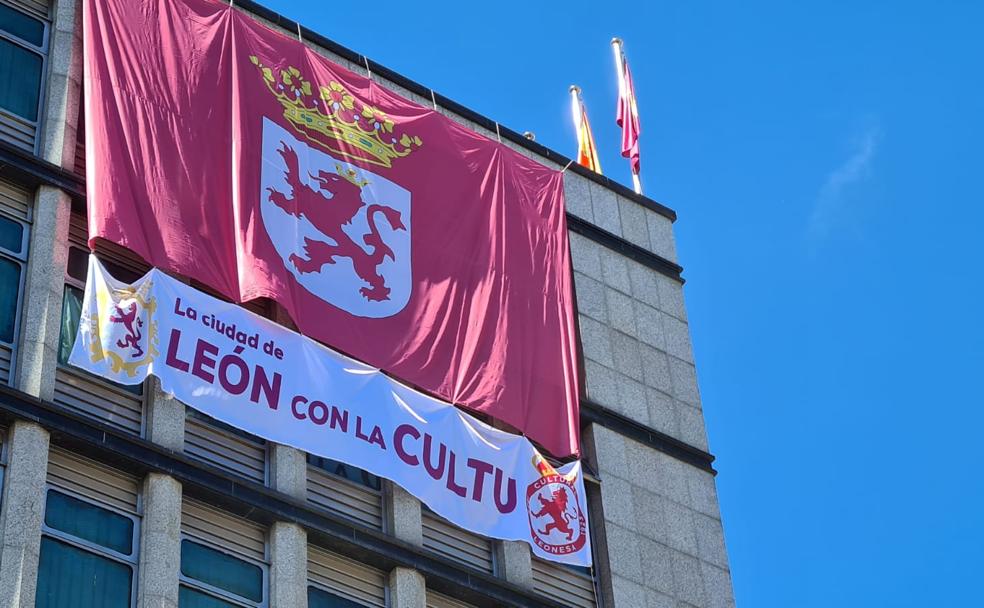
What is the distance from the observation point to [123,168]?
29906 millimetres

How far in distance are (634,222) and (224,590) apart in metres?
13.8

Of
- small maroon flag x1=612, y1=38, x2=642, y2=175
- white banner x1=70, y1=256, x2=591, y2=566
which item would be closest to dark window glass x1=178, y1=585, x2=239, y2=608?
white banner x1=70, y1=256, x2=591, y2=566

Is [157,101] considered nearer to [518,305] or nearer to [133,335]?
[133,335]

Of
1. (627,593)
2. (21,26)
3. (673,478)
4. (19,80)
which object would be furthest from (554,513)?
(21,26)

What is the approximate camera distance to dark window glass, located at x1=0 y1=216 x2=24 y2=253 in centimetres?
2889

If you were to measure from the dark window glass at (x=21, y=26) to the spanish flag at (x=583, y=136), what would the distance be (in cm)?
1251

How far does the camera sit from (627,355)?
3616 cm

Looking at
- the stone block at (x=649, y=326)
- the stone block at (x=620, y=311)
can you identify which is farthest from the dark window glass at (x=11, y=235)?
the stone block at (x=649, y=326)

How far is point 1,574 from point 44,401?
114 inches

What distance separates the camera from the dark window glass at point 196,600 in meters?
27.2

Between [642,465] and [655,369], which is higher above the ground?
[655,369]

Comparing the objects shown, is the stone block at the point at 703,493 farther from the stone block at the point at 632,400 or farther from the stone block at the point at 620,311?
the stone block at the point at 620,311

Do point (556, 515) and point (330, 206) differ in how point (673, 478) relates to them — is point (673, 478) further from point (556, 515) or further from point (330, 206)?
point (330, 206)

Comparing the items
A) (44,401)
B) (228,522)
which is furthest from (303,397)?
(44,401)
